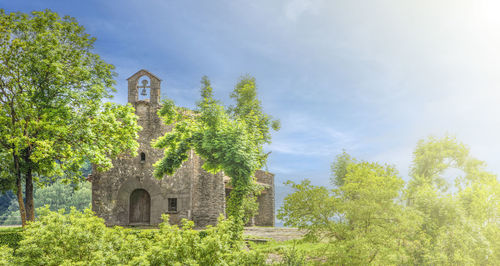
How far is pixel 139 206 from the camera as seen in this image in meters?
19.8

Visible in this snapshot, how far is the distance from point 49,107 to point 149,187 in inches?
284

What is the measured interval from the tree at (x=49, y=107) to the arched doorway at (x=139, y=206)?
468 cm

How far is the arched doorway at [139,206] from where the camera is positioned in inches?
776

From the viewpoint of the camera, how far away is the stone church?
62.7ft

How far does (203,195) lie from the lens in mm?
19891

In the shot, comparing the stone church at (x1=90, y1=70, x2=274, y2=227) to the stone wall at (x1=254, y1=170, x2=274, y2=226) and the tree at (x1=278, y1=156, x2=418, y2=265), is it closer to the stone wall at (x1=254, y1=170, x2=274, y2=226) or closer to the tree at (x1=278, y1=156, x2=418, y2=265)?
the stone wall at (x1=254, y1=170, x2=274, y2=226)

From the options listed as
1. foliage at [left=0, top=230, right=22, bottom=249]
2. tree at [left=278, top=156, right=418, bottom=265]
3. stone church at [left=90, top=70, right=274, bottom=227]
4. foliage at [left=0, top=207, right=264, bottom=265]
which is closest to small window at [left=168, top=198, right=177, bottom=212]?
stone church at [left=90, top=70, right=274, bottom=227]

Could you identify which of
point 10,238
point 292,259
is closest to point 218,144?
point 292,259

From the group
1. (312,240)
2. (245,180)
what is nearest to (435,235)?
(312,240)

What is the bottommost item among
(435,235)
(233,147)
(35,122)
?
(435,235)

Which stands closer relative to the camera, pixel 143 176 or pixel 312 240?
pixel 312 240

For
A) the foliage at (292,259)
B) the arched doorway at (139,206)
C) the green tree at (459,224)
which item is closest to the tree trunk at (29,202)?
the arched doorway at (139,206)

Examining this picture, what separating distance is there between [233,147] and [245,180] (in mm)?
1468

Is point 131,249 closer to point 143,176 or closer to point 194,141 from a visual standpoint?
point 194,141
